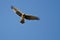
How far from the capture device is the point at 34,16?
17891mm

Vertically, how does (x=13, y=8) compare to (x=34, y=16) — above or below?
above

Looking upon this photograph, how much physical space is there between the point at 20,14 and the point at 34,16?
5.45 ft

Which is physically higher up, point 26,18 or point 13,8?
point 13,8

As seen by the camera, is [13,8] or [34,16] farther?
[13,8]

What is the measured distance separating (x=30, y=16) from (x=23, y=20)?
2.87 feet

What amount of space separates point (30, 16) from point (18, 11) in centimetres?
178

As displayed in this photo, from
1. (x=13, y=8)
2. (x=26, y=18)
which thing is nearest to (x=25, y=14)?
(x=26, y=18)

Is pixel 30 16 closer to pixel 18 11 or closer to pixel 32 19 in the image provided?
pixel 32 19

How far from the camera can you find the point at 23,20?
1777 cm

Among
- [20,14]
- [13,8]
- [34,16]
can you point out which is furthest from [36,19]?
[13,8]

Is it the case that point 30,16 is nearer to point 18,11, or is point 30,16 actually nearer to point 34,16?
point 34,16

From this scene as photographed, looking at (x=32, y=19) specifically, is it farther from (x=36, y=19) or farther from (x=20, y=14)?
(x=20, y=14)

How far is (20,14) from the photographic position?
60.4ft

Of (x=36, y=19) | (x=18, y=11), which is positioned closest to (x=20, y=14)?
(x=18, y=11)
